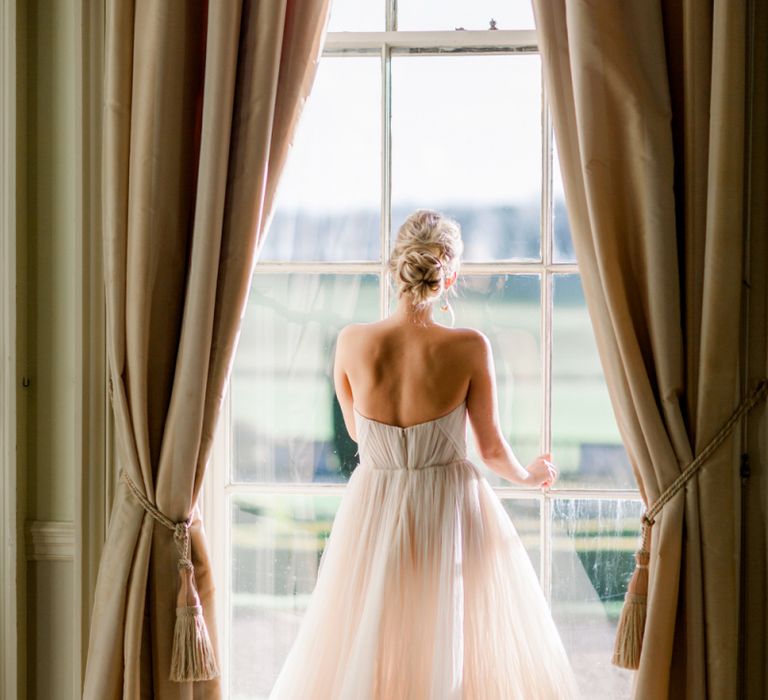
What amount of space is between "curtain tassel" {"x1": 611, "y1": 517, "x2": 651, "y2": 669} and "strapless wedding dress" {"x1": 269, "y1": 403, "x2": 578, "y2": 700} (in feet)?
0.48

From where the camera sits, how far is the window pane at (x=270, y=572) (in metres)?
2.11

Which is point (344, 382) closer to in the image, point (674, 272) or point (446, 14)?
point (674, 272)

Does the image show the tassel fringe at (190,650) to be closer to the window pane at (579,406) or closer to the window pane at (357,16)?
the window pane at (579,406)

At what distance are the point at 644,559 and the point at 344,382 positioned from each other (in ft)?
2.56

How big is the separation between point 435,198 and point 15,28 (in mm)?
1094

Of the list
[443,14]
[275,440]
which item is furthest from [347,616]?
[443,14]

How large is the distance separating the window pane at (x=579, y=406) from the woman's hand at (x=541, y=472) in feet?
0.41

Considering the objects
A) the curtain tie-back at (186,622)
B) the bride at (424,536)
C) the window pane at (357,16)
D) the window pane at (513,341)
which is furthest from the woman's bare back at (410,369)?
the window pane at (357,16)

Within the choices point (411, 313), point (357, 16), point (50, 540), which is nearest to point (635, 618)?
point (411, 313)

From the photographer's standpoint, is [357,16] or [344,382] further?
[357,16]

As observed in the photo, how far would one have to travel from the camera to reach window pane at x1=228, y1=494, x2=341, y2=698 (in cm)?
211

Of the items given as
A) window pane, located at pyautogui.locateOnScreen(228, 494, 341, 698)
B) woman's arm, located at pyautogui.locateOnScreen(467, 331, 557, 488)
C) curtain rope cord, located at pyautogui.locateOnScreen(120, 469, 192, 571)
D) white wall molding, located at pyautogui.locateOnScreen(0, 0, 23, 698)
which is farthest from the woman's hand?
white wall molding, located at pyautogui.locateOnScreen(0, 0, 23, 698)

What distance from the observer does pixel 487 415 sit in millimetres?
1827

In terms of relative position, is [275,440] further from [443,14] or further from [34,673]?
[443,14]
